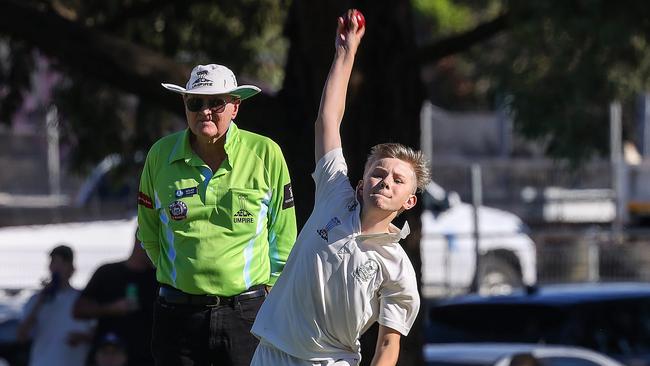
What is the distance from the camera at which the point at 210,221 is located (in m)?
5.78

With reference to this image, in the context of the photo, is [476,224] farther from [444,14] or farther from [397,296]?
[444,14]

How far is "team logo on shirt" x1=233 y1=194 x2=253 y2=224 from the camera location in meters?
5.79

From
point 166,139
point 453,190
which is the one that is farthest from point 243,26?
point 453,190

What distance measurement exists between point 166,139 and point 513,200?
61.7ft

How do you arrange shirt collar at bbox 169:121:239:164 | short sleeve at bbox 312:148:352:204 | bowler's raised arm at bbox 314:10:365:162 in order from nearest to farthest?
1. short sleeve at bbox 312:148:352:204
2. bowler's raised arm at bbox 314:10:365:162
3. shirt collar at bbox 169:121:239:164

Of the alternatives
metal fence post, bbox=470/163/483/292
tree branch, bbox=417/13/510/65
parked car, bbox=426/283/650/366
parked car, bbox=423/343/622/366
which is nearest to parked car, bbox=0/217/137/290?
metal fence post, bbox=470/163/483/292

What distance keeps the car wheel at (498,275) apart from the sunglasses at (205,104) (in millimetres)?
12240

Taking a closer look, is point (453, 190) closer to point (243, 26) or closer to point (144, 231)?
point (243, 26)

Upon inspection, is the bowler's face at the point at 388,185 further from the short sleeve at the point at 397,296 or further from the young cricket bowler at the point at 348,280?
the short sleeve at the point at 397,296

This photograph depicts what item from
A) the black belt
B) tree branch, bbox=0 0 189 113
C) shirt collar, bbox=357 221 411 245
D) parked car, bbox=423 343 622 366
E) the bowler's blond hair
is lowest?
parked car, bbox=423 343 622 366

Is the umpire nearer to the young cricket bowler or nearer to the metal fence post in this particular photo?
the young cricket bowler

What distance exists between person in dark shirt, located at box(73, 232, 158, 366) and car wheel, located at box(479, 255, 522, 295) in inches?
321

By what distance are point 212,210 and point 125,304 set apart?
4.49 m

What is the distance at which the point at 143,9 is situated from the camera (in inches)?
452
